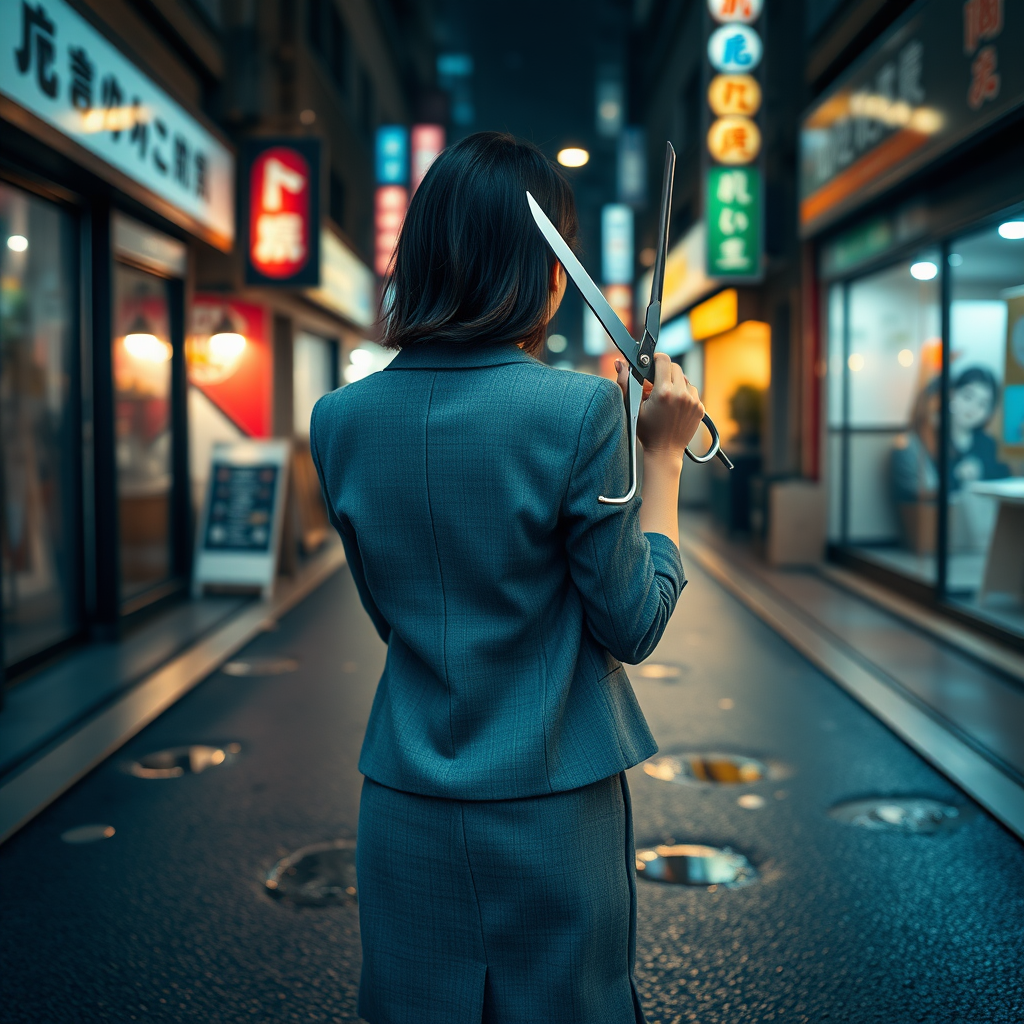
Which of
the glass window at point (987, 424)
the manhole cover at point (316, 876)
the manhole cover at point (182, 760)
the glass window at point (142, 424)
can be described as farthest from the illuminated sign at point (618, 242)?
the manhole cover at point (316, 876)

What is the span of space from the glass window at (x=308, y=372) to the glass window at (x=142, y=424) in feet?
10.9

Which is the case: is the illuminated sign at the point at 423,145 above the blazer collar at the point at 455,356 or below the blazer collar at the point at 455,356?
above

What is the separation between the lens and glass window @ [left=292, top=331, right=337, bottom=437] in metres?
13.6

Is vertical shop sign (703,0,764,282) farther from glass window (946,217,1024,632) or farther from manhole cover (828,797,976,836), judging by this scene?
manhole cover (828,797,976,836)

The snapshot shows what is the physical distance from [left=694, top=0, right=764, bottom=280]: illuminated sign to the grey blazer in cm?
1053

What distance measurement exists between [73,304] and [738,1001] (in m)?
6.22

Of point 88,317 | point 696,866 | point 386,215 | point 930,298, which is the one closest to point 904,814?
point 696,866

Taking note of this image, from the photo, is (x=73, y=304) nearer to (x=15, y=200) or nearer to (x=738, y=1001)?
(x=15, y=200)

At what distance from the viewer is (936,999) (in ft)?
9.32

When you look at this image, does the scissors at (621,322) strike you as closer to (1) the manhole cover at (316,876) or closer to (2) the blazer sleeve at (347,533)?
(2) the blazer sleeve at (347,533)

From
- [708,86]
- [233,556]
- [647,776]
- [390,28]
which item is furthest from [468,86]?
[647,776]

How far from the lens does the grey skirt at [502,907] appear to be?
145cm

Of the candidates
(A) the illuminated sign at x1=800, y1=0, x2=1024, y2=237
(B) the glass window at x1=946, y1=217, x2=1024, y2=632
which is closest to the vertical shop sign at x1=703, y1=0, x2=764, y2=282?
(A) the illuminated sign at x1=800, y1=0, x2=1024, y2=237

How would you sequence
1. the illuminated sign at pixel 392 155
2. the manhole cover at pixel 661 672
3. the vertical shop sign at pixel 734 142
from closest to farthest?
the manhole cover at pixel 661 672 < the vertical shop sign at pixel 734 142 < the illuminated sign at pixel 392 155
